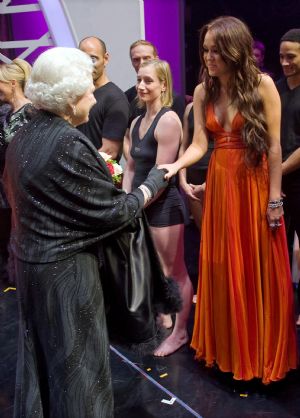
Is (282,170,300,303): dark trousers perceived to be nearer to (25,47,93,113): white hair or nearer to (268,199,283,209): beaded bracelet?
(268,199,283,209): beaded bracelet

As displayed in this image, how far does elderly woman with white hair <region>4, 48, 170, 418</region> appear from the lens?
1.77 metres

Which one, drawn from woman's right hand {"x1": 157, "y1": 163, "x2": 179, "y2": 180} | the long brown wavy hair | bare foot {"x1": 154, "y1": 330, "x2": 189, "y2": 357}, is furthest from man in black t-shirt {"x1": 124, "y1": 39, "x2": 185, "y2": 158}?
bare foot {"x1": 154, "y1": 330, "x2": 189, "y2": 357}

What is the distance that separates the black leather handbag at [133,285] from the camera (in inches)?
79.2

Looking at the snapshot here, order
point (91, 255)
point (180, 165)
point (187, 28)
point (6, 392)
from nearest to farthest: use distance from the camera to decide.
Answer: point (91, 255), point (180, 165), point (6, 392), point (187, 28)

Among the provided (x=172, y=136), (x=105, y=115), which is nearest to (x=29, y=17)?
(x=105, y=115)

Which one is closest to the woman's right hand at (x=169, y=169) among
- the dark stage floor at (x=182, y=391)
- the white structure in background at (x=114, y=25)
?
the dark stage floor at (x=182, y=391)

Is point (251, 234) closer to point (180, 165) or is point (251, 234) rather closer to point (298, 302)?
point (180, 165)

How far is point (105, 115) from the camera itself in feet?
12.2

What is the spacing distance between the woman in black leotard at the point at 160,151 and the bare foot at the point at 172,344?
14mm

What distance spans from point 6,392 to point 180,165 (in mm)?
1590

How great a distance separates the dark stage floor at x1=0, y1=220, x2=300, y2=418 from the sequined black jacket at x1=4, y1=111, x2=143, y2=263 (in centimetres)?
128

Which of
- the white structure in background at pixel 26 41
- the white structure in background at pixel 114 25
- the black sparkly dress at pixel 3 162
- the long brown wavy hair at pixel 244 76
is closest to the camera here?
the long brown wavy hair at pixel 244 76

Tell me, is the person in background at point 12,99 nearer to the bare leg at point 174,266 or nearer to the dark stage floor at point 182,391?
the bare leg at point 174,266

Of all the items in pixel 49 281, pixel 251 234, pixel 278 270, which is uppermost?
pixel 49 281
